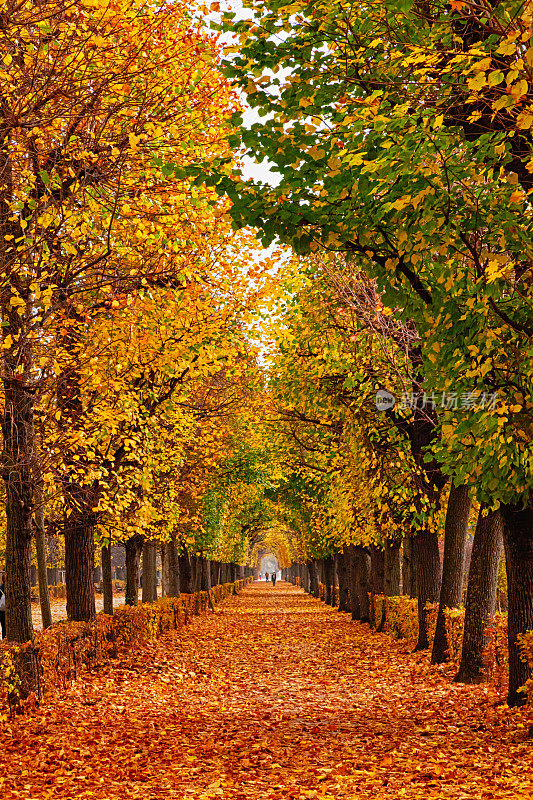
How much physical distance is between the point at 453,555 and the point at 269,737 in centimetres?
598

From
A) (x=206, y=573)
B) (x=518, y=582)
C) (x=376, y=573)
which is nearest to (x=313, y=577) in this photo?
(x=206, y=573)

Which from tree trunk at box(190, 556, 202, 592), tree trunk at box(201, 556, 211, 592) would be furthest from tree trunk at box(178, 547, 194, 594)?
tree trunk at box(201, 556, 211, 592)

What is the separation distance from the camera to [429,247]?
6.20 meters

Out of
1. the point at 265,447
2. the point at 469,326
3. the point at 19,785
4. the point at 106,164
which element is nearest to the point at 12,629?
the point at 19,785

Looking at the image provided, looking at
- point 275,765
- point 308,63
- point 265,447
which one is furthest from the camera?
point 265,447

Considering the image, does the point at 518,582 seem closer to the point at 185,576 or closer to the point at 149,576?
the point at 149,576

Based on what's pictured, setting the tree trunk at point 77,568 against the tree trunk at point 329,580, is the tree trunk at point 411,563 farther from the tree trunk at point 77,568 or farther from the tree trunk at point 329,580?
the tree trunk at point 329,580

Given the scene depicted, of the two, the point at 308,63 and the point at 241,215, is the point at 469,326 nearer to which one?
the point at 241,215

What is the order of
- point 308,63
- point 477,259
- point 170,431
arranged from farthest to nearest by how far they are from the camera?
point 170,431 < point 308,63 < point 477,259

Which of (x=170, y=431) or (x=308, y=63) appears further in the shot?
(x=170, y=431)

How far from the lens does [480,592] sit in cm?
1127

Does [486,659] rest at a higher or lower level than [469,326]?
lower

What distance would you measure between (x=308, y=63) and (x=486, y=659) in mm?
9395

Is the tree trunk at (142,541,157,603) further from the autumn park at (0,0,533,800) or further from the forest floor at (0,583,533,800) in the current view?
the forest floor at (0,583,533,800)
